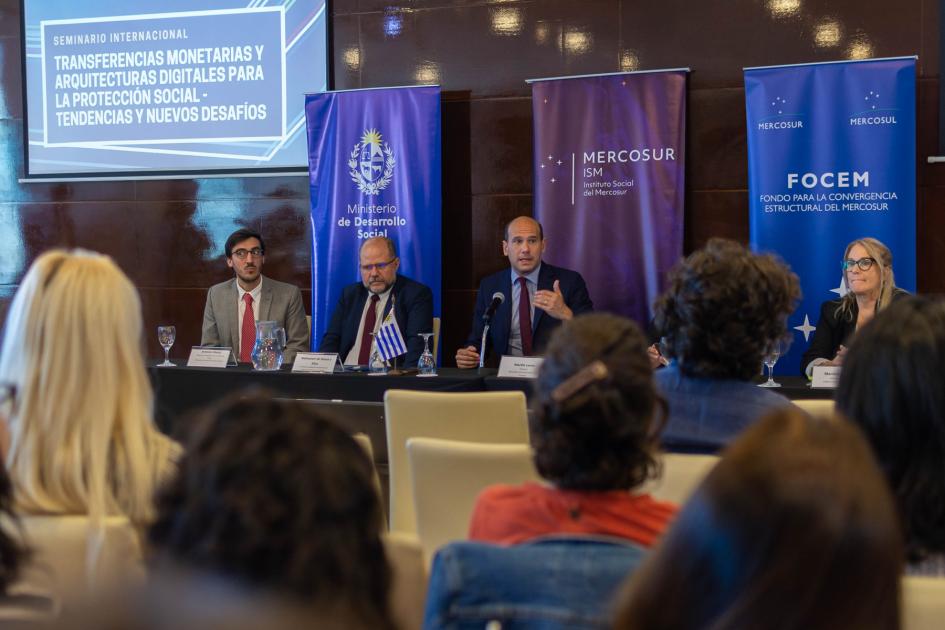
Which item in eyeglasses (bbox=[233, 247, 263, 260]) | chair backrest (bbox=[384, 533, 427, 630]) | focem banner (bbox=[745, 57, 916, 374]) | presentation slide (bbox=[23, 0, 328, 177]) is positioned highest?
presentation slide (bbox=[23, 0, 328, 177])

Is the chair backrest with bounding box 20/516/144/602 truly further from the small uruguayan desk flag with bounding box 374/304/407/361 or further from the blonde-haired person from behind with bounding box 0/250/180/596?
the small uruguayan desk flag with bounding box 374/304/407/361

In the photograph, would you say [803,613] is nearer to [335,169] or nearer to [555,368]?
[555,368]

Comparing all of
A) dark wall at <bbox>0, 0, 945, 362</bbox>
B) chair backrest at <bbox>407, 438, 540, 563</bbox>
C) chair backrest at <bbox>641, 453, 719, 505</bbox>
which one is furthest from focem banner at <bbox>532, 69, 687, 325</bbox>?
chair backrest at <bbox>641, 453, 719, 505</bbox>

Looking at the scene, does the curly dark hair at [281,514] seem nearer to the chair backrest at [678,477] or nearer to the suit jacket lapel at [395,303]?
the chair backrest at [678,477]

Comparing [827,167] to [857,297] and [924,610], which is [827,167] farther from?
[924,610]

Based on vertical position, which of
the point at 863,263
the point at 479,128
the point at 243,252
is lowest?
the point at 863,263

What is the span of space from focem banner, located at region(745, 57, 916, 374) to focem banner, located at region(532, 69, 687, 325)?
46 centimetres

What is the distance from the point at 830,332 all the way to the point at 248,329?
3091 millimetres

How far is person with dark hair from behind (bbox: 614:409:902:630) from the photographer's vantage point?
672 mm

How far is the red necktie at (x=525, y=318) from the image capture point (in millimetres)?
5371

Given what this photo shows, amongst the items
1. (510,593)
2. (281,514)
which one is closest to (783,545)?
(281,514)

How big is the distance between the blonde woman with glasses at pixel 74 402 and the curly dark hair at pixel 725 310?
1278 millimetres

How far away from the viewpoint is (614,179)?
568 centimetres

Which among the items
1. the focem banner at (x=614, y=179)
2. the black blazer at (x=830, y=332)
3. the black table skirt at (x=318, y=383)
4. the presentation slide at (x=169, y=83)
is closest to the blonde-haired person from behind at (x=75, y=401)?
the black table skirt at (x=318, y=383)
